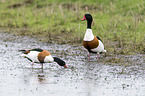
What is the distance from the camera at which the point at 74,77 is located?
796 cm

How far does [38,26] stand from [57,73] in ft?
29.2

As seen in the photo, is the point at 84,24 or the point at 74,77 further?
the point at 84,24

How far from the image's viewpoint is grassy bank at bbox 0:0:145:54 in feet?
43.0

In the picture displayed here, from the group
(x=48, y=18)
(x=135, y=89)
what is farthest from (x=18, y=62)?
(x=48, y=18)

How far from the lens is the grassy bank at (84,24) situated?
13109 mm

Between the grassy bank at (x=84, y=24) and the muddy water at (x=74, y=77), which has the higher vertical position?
the grassy bank at (x=84, y=24)

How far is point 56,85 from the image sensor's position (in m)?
7.18

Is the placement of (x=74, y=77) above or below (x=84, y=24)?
below

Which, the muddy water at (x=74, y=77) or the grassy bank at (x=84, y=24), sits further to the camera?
the grassy bank at (x=84, y=24)

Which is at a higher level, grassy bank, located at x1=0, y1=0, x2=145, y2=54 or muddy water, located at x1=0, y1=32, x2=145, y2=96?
grassy bank, located at x1=0, y1=0, x2=145, y2=54

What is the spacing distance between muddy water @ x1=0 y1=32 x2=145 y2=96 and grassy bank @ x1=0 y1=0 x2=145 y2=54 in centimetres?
170

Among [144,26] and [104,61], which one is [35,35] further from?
[104,61]

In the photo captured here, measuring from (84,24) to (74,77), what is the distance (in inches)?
309

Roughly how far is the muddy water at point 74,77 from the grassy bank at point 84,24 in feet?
5.59
